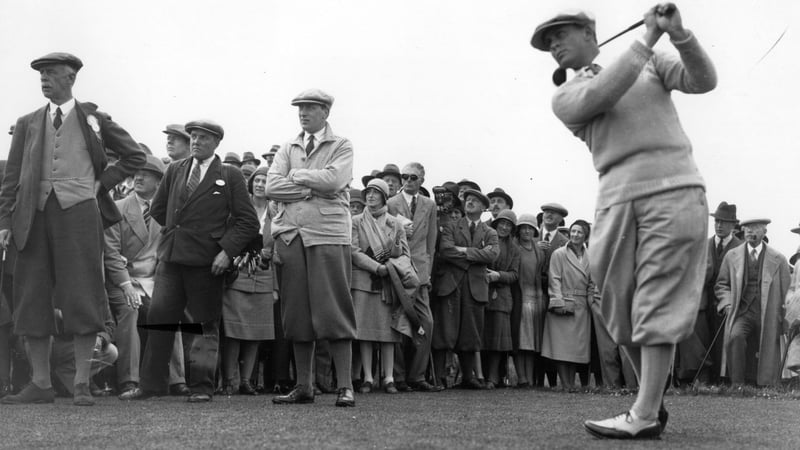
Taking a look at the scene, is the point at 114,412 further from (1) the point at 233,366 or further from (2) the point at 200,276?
(1) the point at 233,366

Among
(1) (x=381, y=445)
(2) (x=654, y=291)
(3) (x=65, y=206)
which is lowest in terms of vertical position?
(1) (x=381, y=445)

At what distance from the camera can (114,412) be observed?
6848mm

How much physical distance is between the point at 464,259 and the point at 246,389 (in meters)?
3.29

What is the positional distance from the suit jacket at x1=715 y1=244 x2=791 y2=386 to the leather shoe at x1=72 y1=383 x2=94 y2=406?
8098mm

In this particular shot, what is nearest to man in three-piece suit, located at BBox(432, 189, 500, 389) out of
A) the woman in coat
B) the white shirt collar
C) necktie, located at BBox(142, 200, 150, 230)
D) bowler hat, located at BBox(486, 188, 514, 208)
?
the woman in coat

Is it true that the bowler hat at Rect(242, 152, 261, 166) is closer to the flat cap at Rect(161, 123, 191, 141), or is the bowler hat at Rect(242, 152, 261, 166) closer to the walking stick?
the flat cap at Rect(161, 123, 191, 141)

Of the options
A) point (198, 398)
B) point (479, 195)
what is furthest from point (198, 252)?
point (479, 195)

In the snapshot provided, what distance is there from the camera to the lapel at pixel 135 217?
1005 cm

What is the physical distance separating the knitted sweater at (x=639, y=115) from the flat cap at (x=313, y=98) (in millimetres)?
2984

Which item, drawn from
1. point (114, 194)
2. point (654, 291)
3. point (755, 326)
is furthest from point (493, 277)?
point (654, 291)

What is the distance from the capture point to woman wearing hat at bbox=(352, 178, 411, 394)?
10.9 metres

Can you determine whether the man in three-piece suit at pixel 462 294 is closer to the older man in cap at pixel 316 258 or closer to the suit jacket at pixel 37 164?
the older man in cap at pixel 316 258

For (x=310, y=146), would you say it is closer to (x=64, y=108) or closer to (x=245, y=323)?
(x=64, y=108)

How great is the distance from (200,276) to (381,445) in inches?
156
